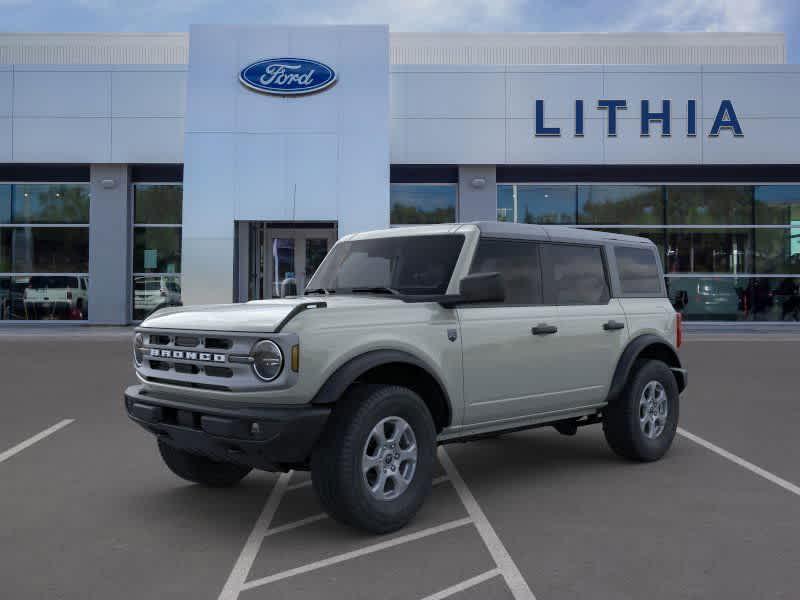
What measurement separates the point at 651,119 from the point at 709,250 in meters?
4.50

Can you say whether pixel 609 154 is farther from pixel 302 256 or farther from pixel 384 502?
pixel 384 502

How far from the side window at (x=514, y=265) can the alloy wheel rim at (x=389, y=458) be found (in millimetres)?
1332

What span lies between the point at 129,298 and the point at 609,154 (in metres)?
14.5

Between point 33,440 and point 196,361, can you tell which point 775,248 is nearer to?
point 33,440

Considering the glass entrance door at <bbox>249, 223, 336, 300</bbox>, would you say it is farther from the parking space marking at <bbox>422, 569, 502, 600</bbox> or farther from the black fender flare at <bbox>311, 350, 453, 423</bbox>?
the parking space marking at <bbox>422, 569, 502, 600</bbox>

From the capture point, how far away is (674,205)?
76.9ft

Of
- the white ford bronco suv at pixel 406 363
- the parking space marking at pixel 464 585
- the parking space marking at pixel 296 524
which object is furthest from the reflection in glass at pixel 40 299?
the parking space marking at pixel 464 585

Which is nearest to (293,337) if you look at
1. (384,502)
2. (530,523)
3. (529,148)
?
(384,502)

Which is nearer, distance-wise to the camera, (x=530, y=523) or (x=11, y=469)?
(x=530, y=523)

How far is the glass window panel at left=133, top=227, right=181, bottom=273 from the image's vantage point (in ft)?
76.3

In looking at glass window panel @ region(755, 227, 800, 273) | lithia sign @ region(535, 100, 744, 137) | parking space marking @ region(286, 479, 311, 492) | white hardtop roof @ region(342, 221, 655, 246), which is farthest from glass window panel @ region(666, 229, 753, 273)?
parking space marking @ region(286, 479, 311, 492)

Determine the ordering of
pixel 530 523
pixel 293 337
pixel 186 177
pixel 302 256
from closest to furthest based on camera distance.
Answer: pixel 293 337
pixel 530 523
pixel 186 177
pixel 302 256

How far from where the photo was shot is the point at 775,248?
23.6 metres

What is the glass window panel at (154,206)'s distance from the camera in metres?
23.3
